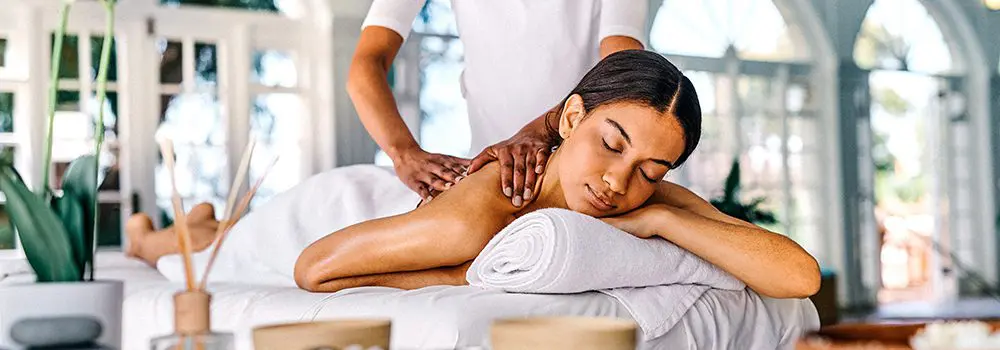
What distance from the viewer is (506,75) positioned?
2336 millimetres

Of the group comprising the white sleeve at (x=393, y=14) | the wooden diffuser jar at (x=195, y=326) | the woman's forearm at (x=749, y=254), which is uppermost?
the white sleeve at (x=393, y=14)

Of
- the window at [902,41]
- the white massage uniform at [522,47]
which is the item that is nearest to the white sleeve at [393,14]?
the white massage uniform at [522,47]

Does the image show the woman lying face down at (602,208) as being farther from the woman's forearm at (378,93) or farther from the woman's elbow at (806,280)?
the woman's forearm at (378,93)

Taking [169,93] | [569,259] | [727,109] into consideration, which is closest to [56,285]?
[569,259]

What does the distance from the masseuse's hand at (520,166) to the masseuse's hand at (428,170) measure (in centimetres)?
13

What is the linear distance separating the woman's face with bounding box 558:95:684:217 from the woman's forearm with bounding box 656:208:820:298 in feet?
0.25

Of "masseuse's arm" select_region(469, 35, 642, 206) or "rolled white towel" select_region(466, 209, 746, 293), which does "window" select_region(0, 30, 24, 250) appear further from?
"rolled white towel" select_region(466, 209, 746, 293)

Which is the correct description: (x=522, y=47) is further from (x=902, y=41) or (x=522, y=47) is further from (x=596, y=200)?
(x=902, y=41)

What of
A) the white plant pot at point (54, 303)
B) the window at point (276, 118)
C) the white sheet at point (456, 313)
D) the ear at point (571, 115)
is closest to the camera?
the white plant pot at point (54, 303)

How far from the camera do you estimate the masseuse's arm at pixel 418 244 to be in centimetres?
161

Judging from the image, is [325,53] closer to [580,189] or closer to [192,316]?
[580,189]

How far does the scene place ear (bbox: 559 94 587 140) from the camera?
5.33 ft

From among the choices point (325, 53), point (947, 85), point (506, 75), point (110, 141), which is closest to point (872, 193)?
point (947, 85)

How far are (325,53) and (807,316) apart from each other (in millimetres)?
5441
